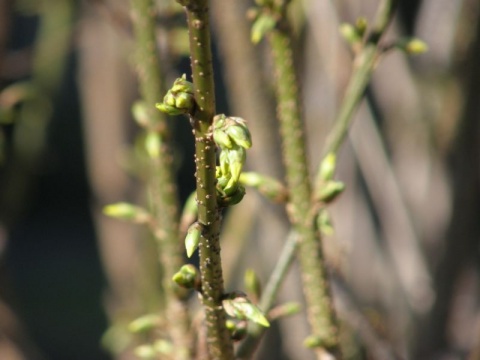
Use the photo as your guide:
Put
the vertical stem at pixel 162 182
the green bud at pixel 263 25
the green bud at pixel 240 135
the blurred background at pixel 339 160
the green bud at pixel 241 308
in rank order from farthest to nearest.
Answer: the blurred background at pixel 339 160
the vertical stem at pixel 162 182
the green bud at pixel 263 25
the green bud at pixel 241 308
the green bud at pixel 240 135

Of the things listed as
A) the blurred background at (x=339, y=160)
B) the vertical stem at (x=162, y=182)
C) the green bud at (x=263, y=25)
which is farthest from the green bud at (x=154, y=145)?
the green bud at (x=263, y=25)

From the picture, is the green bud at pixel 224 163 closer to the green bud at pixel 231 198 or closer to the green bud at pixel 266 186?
the green bud at pixel 231 198

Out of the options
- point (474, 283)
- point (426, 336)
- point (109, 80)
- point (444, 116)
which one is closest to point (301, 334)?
point (426, 336)

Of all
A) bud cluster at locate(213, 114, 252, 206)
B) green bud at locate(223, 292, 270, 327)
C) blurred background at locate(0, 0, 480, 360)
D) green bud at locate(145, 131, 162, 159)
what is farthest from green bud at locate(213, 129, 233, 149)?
blurred background at locate(0, 0, 480, 360)

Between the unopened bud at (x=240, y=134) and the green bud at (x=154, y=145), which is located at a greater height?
the unopened bud at (x=240, y=134)

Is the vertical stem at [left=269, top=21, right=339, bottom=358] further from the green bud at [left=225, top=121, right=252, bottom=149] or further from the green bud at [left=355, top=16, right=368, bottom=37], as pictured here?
the green bud at [left=225, top=121, right=252, bottom=149]

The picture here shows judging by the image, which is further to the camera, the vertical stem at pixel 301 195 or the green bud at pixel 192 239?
the vertical stem at pixel 301 195
